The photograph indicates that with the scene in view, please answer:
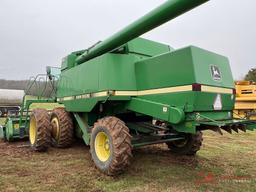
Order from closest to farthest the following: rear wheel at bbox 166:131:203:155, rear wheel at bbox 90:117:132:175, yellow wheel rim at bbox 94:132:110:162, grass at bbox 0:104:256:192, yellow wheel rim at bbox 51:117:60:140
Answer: grass at bbox 0:104:256:192 → rear wheel at bbox 90:117:132:175 → yellow wheel rim at bbox 94:132:110:162 → rear wheel at bbox 166:131:203:155 → yellow wheel rim at bbox 51:117:60:140

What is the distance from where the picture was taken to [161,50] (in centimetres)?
649

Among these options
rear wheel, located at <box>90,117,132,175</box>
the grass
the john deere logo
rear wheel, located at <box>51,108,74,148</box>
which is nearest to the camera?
the grass

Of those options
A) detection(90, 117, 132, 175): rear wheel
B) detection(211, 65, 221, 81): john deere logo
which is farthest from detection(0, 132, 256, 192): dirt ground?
detection(211, 65, 221, 81): john deere logo

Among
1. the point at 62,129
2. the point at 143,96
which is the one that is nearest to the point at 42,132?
the point at 62,129

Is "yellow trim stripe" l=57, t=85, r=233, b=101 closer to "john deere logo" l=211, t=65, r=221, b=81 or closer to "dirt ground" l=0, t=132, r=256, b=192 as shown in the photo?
"john deere logo" l=211, t=65, r=221, b=81

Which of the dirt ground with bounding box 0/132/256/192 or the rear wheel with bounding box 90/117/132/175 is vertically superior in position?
the rear wheel with bounding box 90/117/132/175

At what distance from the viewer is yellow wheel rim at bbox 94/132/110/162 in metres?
5.29

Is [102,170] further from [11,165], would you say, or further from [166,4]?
[166,4]

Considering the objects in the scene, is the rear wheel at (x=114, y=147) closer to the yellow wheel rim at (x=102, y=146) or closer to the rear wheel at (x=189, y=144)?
the yellow wheel rim at (x=102, y=146)

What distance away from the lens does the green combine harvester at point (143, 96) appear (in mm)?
4473

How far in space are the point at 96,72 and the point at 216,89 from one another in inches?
90.4

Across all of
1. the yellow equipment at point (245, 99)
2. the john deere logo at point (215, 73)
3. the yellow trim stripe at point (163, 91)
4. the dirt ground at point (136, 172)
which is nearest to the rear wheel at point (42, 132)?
the dirt ground at point (136, 172)

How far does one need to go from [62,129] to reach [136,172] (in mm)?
2523

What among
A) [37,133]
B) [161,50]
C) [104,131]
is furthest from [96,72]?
[37,133]
